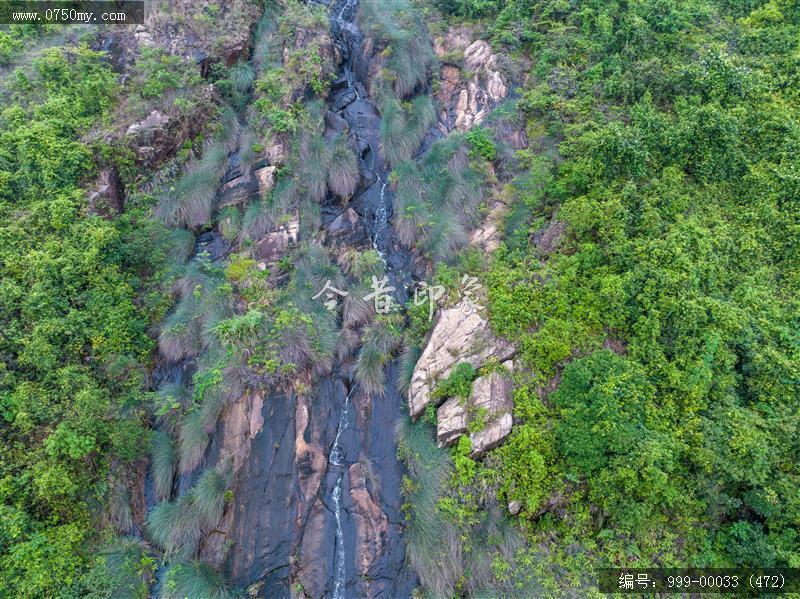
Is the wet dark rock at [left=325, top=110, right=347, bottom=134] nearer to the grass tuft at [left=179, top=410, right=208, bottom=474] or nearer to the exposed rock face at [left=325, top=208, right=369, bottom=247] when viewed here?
the exposed rock face at [left=325, top=208, right=369, bottom=247]

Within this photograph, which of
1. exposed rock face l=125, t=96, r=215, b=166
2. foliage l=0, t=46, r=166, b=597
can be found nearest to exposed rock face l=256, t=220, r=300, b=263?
foliage l=0, t=46, r=166, b=597

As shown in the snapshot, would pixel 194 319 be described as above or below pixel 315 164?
below

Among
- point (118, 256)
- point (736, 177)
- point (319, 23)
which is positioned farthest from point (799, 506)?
point (319, 23)

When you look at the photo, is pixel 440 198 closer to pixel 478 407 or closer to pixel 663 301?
pixel 478 407

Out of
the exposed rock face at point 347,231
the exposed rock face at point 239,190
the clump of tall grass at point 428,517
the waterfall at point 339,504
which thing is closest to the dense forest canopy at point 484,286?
the clump of tall grass at point 428,517

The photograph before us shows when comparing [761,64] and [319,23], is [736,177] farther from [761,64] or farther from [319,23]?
[319,23]

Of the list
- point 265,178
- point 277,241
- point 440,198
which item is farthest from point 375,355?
point 265,178
